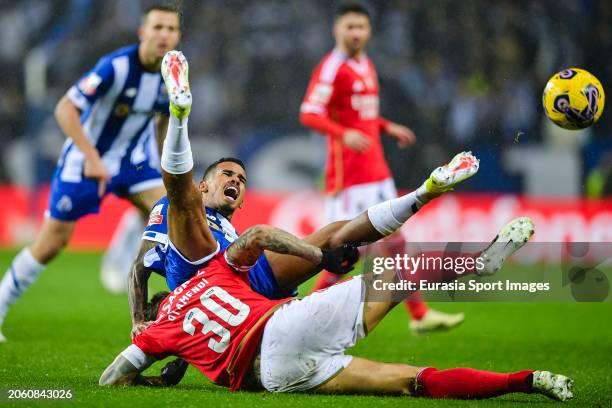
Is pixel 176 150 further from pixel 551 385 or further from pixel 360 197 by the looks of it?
pixel 360 197

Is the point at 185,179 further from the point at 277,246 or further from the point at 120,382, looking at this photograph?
the point at 120,382

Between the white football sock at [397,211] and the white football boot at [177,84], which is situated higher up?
the white football boot at [177,84]

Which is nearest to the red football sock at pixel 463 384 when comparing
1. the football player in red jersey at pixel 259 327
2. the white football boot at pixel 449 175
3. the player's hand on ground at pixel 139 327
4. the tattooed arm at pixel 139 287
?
the football player in red jersey at pixel 259 327

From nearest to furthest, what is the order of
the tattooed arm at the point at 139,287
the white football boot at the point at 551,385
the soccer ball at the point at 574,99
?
the white football boot at the point at 551,385 → the tattooed arm at the point at 139,287 → the soccer ball at the point at 574,99

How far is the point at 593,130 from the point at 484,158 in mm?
1576

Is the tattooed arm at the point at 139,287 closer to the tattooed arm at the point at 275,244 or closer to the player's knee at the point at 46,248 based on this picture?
the tattooed arm at the point at 275,244

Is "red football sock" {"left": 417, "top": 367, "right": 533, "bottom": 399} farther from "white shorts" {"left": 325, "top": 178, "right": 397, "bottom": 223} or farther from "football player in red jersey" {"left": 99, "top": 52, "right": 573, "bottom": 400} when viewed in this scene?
"white shorts" {"left": 325, "top": 178, "right": 397, "bottom": 223}

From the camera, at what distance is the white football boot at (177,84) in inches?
182

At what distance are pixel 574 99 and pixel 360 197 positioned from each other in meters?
2.91

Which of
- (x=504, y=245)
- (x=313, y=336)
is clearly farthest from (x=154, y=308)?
(x=504, y=245)

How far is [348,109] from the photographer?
8227mm

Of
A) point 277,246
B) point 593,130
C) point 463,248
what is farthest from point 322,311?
point 593,130

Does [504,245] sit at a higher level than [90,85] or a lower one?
lower

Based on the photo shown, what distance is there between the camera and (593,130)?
43.8 ft
